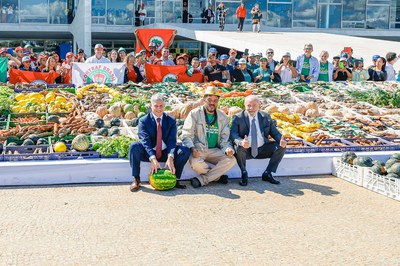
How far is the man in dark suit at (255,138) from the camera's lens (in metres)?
8.81

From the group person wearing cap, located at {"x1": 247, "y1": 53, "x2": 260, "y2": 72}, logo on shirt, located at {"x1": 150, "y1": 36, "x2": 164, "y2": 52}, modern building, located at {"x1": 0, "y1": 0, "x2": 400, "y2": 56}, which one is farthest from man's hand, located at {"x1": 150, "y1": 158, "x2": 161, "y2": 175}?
modern building, located at {"x1": 0, "y1": 0, "x2": 400, "y2": 56}

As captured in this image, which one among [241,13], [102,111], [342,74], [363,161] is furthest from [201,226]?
[241,13]

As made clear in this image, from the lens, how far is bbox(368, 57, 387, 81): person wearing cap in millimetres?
16688

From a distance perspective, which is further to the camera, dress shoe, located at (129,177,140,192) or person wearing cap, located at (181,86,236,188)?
person wearing cap, located at (181,86,236,188)

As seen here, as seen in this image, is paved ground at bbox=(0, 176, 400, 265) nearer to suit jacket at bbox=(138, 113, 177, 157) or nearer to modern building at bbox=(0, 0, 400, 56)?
suit jacket at bbox=(138, 113, 177, 157)

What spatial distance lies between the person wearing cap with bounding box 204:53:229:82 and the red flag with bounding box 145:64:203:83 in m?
0.40

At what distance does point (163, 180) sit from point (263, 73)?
25.7ft

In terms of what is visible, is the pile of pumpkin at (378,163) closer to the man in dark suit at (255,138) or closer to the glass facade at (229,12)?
the man in dark suit at (255,138)

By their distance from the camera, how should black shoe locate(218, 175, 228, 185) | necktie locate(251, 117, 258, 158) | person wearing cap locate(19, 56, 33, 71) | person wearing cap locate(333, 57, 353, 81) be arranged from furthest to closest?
person wearing cap locate(333, 57, 353, 81)
person wearing cap locate(19, 56, 33, 71)
necktie locate(251, 117, 258, 158)
black shoe locate(218, 175, 228, 185)

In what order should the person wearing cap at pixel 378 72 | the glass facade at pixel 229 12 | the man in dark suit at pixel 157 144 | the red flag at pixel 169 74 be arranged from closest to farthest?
1. the man in dark suit at pixel 157 144
2. the red flag at pixel 169 74
3. the person wearing cap at pixel 378 72
4. the glass facade at pixel 229 12

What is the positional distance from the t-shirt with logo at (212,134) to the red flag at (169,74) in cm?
661

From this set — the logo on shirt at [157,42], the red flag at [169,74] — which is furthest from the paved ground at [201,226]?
the logo on shirt at [157,42]

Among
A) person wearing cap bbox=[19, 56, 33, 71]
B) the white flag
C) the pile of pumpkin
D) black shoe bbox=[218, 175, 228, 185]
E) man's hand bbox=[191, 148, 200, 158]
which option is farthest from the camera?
person wearing cap bbox=[19, 56, 33, 71]

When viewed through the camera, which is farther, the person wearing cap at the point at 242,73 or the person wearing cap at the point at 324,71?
the person wearing cap at the point at 324,71
